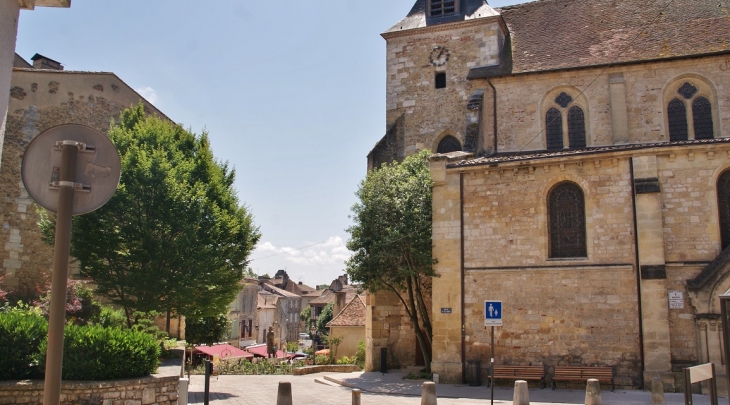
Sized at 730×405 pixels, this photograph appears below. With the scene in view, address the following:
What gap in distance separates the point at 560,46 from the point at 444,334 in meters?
12.1

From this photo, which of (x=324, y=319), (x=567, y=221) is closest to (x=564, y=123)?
(x=567, y=221)

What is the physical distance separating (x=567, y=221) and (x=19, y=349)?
1397cm

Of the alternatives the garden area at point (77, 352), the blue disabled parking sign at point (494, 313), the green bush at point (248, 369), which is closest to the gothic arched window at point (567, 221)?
the blue disabled parking sign at point (494, 313)

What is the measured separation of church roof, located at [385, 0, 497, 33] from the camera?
25.1m

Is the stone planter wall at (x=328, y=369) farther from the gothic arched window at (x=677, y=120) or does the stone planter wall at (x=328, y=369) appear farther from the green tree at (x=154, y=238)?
the gothic arched window at (x=677, y=120)

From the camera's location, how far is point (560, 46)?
74.5 ft

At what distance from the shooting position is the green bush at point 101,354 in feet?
→ 32.6

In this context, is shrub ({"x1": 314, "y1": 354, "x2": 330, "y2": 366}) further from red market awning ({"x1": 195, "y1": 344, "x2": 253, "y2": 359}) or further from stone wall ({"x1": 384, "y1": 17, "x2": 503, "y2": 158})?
stone wall ({"x1": 384, "y1": 17, "x2": 503, "y2": 158})

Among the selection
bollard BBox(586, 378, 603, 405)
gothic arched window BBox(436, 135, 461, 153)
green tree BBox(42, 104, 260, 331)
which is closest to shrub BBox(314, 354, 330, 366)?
gothic arched window BBox(436, 135, 461, 153)

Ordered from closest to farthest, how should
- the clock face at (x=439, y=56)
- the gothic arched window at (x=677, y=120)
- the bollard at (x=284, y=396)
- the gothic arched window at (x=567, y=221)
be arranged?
1. the bollard at (x=284, y=396)
2. the gothic arched window at (x=567, y=221)
3. the gothic arched window at (x=677, y=120)
4. the clock face at (x=439, y=56)

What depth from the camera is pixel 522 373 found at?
1653 centimetres

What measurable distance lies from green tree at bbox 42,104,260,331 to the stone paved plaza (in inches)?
116

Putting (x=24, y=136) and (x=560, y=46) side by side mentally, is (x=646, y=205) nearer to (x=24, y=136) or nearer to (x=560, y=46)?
A: (x=560, y=46)

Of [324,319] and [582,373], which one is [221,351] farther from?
[324,319]
